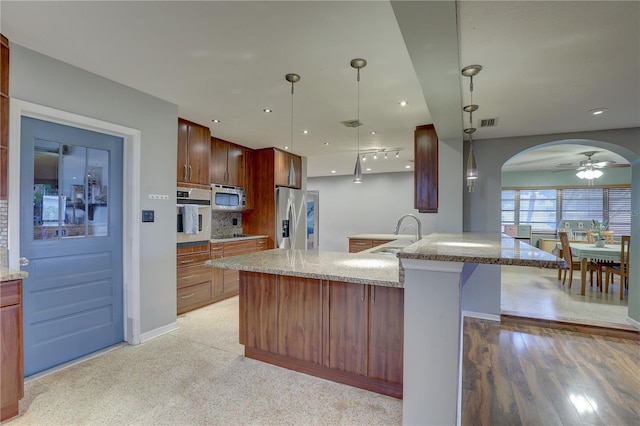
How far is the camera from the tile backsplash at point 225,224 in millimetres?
4883

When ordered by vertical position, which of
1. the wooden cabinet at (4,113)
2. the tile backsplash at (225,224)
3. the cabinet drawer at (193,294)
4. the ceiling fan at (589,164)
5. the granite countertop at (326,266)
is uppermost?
the ceiling fan at (589,164)

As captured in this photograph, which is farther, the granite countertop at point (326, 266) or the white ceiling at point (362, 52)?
the granite countertop at point (326, 266)

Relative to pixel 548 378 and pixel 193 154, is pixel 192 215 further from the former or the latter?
pixel 548 378

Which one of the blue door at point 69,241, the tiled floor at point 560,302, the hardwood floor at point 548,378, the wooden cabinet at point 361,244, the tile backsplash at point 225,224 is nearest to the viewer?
the hardwood floor at point 548,378

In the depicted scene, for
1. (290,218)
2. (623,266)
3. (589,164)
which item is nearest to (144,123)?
(290,218)

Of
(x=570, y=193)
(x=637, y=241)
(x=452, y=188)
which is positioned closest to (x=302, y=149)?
(x=452, y=188)

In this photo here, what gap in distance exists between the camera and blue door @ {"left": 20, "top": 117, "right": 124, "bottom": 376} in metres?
2.25

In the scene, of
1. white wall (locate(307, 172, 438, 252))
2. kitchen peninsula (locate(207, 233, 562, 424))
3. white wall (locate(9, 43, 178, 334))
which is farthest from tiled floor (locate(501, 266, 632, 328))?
white wall (locate(9, 43, 178, 334))

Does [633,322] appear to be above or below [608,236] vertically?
below

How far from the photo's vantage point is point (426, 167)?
3.91m

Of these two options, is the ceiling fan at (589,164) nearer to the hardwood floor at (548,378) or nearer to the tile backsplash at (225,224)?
the hardwood floor at (548,378)

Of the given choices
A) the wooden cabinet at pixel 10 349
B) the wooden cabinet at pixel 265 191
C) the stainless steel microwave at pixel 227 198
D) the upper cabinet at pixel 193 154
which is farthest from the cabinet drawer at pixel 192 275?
the wooden cabinet at pixel 10 349

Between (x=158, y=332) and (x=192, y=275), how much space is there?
875mm

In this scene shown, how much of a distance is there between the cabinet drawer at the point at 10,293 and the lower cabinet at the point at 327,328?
139 cm
